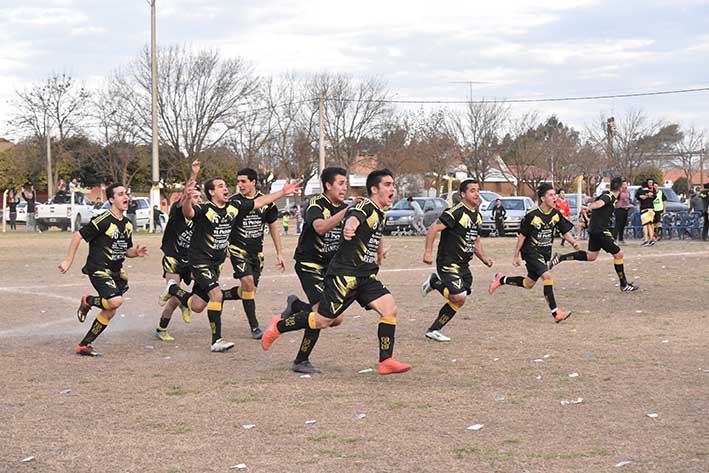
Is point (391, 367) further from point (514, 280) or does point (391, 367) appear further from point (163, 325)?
point (514, 280)

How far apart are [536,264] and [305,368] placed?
4304 mm

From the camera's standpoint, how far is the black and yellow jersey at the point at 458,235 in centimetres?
1052

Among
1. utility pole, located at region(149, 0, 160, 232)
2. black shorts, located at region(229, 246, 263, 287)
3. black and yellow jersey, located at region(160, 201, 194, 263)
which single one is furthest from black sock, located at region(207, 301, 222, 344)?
utility pole, located at region(149, 0, 160, 232)

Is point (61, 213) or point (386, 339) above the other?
point (386, 339)

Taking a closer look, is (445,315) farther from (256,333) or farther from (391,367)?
(391,367)

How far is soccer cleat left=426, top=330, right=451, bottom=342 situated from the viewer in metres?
10.5

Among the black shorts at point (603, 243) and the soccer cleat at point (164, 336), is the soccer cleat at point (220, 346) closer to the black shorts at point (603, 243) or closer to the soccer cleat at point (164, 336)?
the soccer cleat at point (164, 336)

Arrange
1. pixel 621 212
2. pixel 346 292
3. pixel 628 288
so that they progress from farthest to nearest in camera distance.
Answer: pixel 621 212 < pixel 628 288 < pixel 346 292

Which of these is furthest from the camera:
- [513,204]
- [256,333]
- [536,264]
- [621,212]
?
[513,204]

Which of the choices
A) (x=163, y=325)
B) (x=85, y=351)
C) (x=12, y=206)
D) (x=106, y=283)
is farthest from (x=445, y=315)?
(x=12, y=206)

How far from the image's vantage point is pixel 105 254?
9.82 meters

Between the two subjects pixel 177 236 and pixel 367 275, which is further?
pixel 177 236

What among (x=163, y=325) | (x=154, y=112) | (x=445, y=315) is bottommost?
(x=163, y=325)

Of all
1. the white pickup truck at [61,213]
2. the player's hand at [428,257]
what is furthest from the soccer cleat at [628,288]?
the white pickup truck at [61,213]
